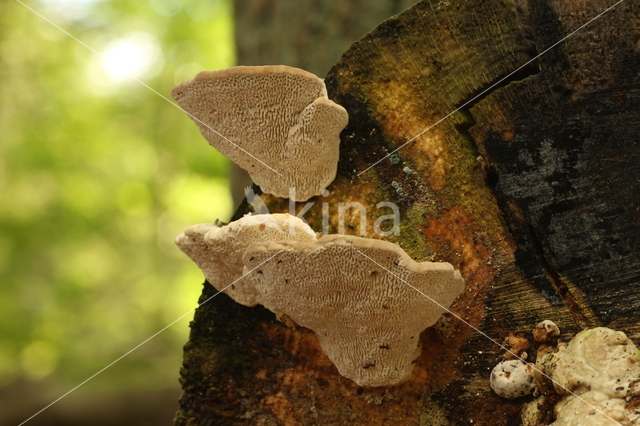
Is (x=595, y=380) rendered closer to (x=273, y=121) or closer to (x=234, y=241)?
(x=234, y=241)

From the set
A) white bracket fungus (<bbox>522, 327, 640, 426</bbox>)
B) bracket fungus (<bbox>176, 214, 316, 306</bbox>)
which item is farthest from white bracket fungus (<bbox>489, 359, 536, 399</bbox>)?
bracket fungus (<bbox>176, 214, 316, 306</bbox>)

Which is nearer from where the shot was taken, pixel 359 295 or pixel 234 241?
pixel 359 295

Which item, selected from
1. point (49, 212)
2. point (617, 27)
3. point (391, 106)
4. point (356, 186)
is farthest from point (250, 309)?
point (49, 212)

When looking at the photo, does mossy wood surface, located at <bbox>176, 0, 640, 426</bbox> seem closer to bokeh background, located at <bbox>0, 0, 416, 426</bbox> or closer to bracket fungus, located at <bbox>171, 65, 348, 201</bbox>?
bracket fungus, located at <bbox>171, 65, 348, 201</bbox>

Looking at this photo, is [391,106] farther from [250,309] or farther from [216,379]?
[216,379]

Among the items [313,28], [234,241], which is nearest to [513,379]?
[234,241]
